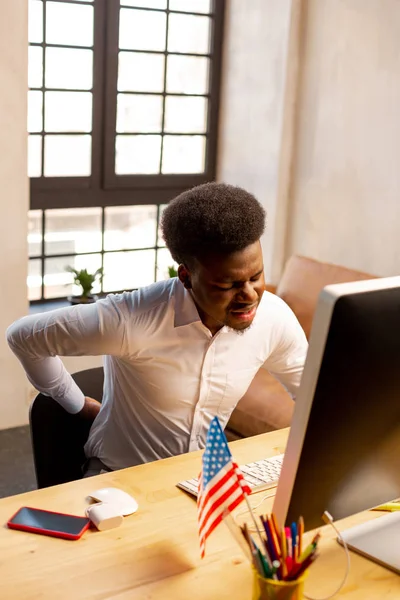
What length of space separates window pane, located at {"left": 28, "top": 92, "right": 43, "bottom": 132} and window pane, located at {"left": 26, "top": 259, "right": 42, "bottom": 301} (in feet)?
2.27

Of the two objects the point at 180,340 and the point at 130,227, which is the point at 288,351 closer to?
the point at 180,340

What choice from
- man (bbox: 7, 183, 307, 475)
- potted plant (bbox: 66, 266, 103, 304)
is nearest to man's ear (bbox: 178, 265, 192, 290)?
man (bbox: 7, 183, 307, 475)

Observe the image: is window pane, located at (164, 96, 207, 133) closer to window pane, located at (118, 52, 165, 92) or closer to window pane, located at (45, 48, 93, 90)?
window pane, located at (118, 52, 165, 92)

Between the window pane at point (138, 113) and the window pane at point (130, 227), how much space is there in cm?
44

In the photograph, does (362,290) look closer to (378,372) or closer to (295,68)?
(378,372)

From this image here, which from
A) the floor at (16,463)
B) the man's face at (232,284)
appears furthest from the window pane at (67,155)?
the man's face at (232,284)

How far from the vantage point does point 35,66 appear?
3.97m

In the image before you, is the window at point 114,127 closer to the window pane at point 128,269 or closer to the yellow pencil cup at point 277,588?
the window pane at point 128,269

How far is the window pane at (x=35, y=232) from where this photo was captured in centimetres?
415

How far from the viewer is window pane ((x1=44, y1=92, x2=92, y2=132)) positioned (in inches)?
161

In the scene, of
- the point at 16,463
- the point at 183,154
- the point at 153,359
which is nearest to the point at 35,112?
the point at 183,154

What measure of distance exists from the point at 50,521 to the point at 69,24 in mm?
3163

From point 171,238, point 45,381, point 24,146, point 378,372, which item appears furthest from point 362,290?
point 24,146

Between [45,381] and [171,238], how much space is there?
1.53 ft
